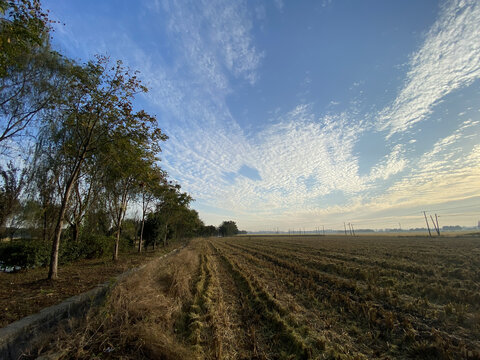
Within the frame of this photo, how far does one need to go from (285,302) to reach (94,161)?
14651 mm

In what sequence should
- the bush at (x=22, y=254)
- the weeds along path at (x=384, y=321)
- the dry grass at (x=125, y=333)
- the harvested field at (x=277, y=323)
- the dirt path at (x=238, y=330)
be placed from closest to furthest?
the dry grass at (x=125, y=333) < the harvested field at (x=277, y=323) < the dirt path at (x=238, y=330) < the weeds along path at (x=384, y=321) < the bush at (x=22, y=254)

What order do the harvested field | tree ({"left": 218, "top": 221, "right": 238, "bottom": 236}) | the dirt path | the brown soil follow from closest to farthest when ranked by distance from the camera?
the harvested field < the dirt path < the brown soil < tree ({"left": 218, "top": 221, "right": 238, "bottom": 236})

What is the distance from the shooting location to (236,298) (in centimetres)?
792

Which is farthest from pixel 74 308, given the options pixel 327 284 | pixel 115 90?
pixel 327 284

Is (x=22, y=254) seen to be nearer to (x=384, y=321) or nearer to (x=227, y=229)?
(x=384, y=321)

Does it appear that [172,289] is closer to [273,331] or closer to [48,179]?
[273,331]

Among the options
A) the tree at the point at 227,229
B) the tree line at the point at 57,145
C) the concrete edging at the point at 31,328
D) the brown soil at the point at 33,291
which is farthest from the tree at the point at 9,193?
the tree at the point at 227,229

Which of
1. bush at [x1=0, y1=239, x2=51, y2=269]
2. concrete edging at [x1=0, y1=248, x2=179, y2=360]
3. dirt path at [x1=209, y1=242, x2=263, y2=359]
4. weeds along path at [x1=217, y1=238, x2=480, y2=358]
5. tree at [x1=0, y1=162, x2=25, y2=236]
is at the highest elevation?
tree at [x1=0, y1=162, x2=25, y2=236]

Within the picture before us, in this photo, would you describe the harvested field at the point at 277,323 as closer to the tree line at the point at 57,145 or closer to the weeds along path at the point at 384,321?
the weeds along path at the point at 384,321

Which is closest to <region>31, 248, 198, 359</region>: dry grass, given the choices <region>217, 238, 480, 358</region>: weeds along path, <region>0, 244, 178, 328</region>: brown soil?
<region>0, 244, 178, 328</region>: brown soil

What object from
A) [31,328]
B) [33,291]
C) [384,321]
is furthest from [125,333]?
[384,321]

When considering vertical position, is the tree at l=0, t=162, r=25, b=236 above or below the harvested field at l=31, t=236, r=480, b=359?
above

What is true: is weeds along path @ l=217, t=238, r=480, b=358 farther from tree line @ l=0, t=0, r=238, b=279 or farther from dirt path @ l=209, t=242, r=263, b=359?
Answer: tree line @ l=0, t=0, r=238, b=279

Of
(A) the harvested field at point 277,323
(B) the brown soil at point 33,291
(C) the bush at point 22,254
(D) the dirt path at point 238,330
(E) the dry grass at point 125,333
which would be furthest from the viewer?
(C) the bush at point 22,254
